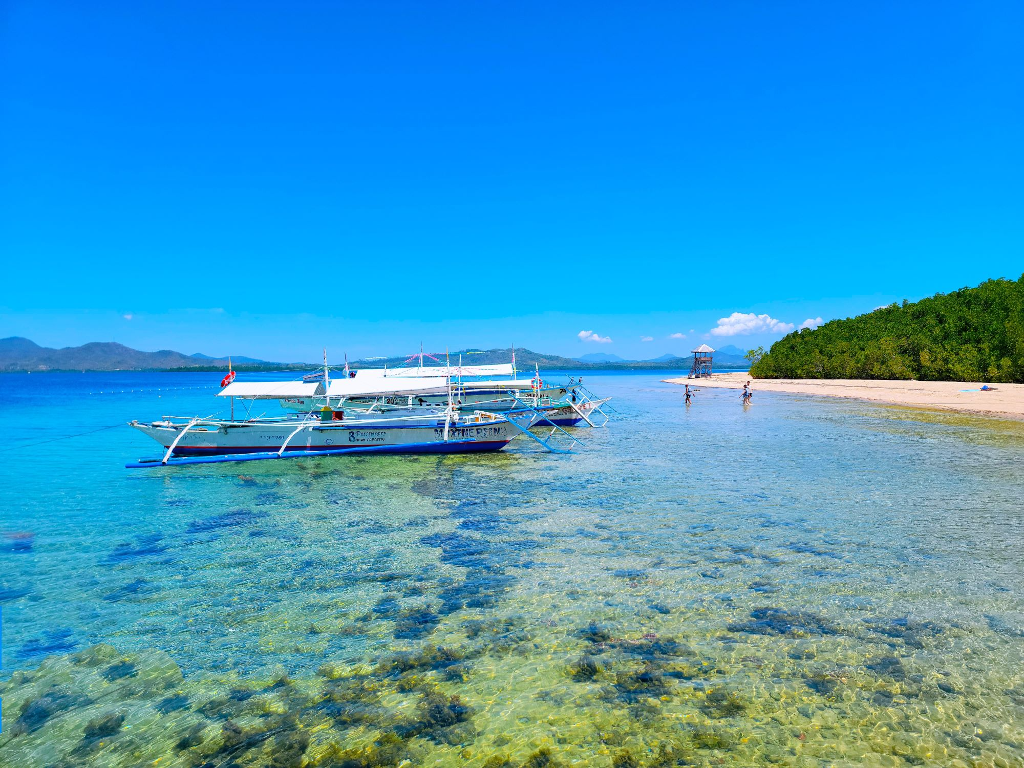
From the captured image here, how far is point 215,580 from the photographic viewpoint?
32.9ft

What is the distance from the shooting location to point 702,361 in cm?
12331

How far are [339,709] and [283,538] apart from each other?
7.40 m

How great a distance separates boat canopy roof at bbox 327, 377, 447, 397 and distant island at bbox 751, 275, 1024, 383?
63131mm

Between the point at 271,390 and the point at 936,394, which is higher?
the point at 271,390

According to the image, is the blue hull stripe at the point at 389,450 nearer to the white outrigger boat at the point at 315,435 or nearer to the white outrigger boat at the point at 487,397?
the white outrigger boat at the point at 315,435

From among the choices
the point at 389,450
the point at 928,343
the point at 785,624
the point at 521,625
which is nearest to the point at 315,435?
the point at 389,450

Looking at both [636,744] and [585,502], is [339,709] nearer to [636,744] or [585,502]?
[636,744]

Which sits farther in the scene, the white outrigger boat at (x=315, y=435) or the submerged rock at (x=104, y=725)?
the white outrigger boat at (x=315, y=435)

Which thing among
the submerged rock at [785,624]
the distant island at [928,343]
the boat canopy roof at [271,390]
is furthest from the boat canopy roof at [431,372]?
the distant island at [928,343]

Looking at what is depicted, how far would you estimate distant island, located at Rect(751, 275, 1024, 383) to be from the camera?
58812 mm

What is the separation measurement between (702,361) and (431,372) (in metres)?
101

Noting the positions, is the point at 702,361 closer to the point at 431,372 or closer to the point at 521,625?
the point at 431,372

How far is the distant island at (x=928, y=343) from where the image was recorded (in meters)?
58.8

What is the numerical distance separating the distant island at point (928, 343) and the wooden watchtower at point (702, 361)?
16.7 metres
